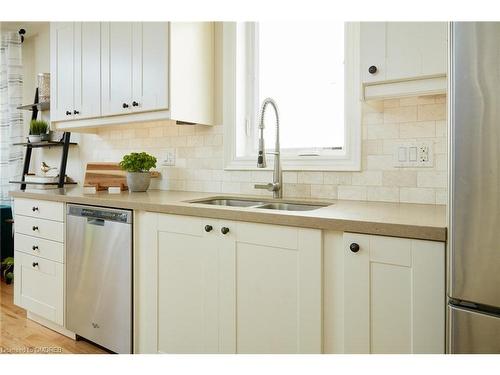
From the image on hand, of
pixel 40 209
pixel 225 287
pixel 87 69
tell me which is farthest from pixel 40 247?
pixel 225 287

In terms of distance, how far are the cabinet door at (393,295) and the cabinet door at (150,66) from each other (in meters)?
1.50

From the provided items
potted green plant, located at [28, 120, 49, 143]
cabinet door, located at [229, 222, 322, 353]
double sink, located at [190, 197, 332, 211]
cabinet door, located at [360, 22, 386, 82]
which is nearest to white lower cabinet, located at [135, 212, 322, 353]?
cabinet door, located at [229, 222, 322, 353]

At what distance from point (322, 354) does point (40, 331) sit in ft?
6.64

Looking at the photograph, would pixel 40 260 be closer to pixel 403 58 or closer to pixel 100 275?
pixel 100 275

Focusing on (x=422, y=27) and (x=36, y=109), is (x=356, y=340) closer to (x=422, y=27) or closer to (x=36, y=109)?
(x=422, y=27)

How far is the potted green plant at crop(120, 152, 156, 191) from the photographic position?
8.21 ft

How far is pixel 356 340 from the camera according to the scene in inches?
51.7

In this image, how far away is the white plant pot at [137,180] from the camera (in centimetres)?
251

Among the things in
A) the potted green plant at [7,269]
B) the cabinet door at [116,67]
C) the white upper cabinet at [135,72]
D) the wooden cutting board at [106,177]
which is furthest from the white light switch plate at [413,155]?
the potted green plant at [7,269]

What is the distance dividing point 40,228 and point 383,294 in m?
2.20

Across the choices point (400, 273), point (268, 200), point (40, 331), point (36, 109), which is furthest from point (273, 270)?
point (36, 109)

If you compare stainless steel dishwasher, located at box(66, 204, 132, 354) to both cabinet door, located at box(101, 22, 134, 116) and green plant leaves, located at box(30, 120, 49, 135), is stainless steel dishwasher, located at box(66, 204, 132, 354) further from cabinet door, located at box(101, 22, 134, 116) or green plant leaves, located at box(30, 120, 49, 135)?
green plant leaves, located at box(30, 120, 49, 135)

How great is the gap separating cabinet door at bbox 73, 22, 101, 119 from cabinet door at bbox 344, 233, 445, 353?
2107mm

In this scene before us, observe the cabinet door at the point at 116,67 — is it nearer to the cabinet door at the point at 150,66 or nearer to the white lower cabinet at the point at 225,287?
the cabinet door at the point at 150,66
